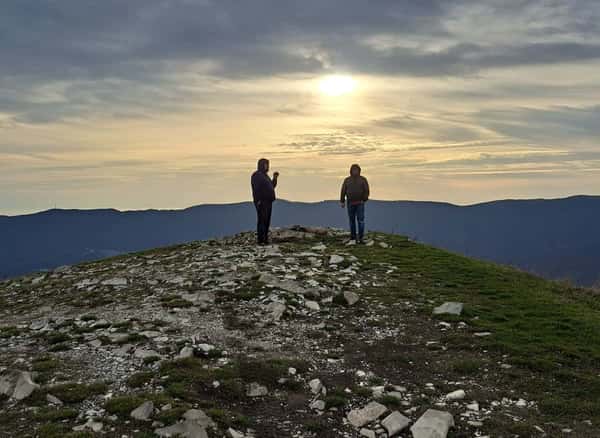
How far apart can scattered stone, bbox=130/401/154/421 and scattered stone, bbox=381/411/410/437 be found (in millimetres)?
3931

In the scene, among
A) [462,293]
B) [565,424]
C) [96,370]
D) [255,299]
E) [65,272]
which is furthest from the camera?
[65,272]

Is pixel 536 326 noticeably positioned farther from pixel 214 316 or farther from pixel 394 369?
pixel 214 316

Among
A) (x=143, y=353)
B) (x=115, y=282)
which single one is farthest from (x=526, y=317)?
(x=115, y=282)

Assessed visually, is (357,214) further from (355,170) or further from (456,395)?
(456,395)

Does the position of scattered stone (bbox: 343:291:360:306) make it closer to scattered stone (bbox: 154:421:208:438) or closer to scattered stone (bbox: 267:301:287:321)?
scattered stone (bbox: 267:301:287:321)

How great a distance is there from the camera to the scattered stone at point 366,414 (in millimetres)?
8695

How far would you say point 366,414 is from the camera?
8.85 meters

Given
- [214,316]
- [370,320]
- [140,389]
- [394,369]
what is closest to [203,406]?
[140,389]

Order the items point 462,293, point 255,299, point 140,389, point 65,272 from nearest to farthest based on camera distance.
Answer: point 140,389 → point 255,299 → point 462,293 → point 65,272

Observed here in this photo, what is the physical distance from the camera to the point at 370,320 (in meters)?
14.4

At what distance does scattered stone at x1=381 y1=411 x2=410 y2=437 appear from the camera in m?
8.36

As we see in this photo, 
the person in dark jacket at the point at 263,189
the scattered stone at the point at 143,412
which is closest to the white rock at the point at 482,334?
the scattered stone at the point at 143,412

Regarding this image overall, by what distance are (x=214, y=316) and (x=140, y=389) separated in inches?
197

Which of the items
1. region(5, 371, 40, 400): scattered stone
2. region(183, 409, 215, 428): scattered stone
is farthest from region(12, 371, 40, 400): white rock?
region(183, 409, 215, 428): scattered stone
